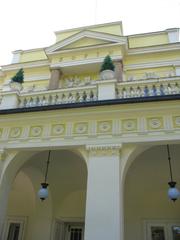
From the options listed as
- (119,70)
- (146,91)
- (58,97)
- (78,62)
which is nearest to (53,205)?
(58,97)

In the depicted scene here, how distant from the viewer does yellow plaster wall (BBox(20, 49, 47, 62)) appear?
1398 cm

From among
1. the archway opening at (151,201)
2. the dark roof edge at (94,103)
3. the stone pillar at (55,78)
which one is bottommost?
the archway opening at (151,201)

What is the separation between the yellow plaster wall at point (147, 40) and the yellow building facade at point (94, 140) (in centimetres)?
5

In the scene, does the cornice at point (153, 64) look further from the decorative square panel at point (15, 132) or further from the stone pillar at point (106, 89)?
the decorative square panel at point (15, 132)

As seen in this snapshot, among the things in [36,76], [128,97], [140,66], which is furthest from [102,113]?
[36,76]

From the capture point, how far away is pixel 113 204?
5863 millimetres

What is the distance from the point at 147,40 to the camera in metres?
12.9

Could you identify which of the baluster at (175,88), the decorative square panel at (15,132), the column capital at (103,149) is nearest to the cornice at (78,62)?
the baluster at (175,88)

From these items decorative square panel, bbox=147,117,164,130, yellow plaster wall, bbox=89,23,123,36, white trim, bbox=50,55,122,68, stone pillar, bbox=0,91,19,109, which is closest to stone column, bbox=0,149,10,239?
stone pillar, bbox=0,91,19,109

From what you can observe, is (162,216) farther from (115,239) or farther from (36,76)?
(36,76)

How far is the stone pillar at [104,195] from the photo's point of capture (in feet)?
18.5

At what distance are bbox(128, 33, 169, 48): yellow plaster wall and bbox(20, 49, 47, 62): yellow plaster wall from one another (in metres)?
5.05

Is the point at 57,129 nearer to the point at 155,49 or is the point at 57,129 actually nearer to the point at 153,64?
the point at 153,64

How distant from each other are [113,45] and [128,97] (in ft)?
19.1
